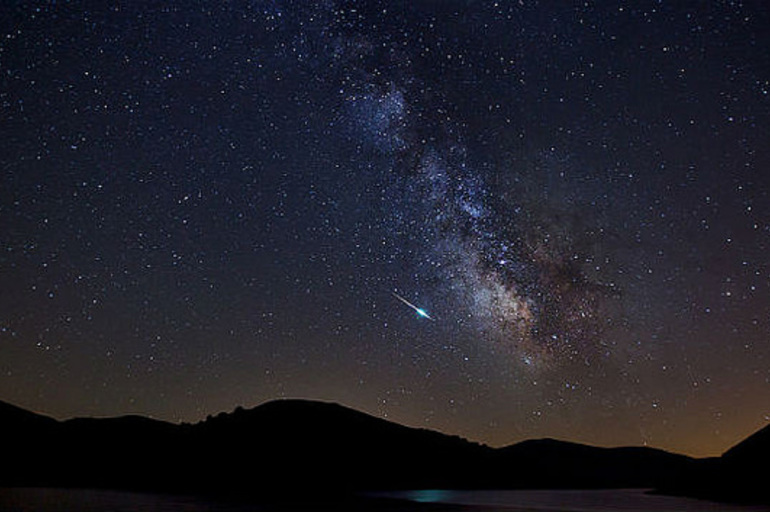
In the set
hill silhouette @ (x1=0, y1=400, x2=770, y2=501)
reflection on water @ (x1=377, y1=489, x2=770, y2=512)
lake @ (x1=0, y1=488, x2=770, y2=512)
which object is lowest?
lake @ (x1=0, y1=488, x2=770, y2=512)

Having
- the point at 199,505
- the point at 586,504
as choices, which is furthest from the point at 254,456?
the point at 199,505

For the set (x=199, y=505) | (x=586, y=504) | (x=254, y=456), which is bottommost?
(x=199, y=505)

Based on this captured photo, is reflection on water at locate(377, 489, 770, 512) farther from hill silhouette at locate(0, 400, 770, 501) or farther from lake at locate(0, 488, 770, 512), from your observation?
hill silhouette at locate(0, 400, 770, 501)

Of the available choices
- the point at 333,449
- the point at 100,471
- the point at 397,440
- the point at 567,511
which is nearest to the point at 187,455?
the point at 100,471

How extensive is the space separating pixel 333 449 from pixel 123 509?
133m

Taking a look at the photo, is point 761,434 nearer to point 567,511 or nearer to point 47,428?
point 567,511

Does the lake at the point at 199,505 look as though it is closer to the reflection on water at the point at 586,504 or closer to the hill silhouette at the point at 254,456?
the reflection on water at the point at 586,504

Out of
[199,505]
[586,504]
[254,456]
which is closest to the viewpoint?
[199,505]

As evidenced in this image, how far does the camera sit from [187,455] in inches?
5940

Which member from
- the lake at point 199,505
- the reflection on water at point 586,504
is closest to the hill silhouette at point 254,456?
the reflection on water at point 586,504

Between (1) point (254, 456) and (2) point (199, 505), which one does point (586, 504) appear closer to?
(2) point (199, 505)

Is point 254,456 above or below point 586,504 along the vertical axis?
above

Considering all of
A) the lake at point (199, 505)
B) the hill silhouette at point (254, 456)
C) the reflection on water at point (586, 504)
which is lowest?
the lake at point (199, 505)

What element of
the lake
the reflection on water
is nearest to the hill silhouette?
the reflection on water
